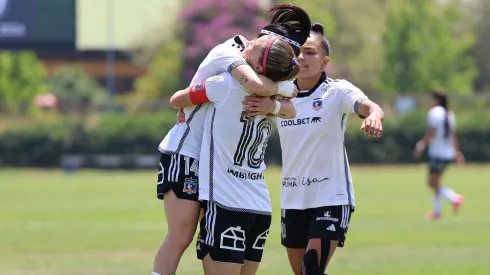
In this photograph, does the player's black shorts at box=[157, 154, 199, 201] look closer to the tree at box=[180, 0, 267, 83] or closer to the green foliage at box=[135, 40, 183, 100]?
the tree at box=[180, 0, 267, 83]

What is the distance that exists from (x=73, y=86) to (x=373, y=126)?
230 feet

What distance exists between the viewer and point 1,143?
1836 inches

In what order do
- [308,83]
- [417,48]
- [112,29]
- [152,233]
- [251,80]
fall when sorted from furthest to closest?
[112,29] → [417,48] → [152,233] → [308,83] → [251,80]

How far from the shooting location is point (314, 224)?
27.7ft

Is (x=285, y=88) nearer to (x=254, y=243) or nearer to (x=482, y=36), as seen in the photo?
(x=254, y=243)

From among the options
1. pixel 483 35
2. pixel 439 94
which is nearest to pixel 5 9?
pixel 439 94

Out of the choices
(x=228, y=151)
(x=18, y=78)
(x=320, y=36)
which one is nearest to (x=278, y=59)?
(x=228, y=151)

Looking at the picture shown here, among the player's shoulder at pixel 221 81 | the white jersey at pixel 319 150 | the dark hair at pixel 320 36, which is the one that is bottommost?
the white jersey at pixel 319 150

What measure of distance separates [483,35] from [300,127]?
67822 mm

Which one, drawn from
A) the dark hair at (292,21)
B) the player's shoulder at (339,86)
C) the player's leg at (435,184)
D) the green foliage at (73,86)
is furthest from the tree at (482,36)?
the dark hair at (292,21)

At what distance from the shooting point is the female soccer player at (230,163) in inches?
280

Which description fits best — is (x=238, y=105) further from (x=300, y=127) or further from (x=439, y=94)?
(x=439, y=94)

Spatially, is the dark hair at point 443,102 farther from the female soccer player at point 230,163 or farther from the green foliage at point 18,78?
the green foliage at point 18,78

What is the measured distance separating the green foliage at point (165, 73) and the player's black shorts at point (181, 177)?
5752cm
